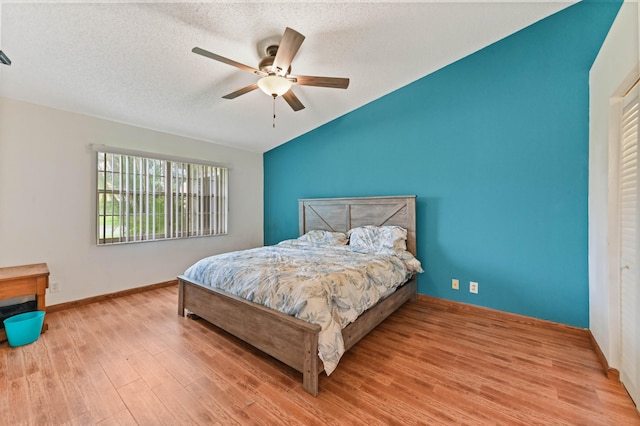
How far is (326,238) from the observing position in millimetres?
3986

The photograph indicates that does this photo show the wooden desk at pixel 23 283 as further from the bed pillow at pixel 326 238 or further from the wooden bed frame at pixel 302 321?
the bed pillow at pixel 326 238

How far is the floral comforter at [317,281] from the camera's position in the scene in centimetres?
185

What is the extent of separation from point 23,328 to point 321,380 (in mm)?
2705

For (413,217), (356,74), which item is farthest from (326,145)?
(413,217)

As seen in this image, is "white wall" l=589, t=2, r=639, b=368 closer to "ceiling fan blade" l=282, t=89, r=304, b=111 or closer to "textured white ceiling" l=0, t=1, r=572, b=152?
"textured white ceiling" l=0, t=1, r=572, b=152

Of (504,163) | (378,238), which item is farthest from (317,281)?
(504,163)

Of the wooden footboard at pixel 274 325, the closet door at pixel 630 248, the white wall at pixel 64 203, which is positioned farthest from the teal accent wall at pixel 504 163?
the white wall at pixel 64 203

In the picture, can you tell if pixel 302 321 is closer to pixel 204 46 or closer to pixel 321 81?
pixel 321 81

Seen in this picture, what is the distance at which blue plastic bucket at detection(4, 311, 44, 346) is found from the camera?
2.27 meters

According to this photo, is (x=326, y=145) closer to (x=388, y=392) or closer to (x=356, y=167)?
(x=356, y=167)

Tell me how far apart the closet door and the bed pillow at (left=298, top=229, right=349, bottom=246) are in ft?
8.91

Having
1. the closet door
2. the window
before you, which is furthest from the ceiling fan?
the window

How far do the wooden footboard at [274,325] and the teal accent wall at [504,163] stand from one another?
1.12 meters

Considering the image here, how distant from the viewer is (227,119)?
390cm
